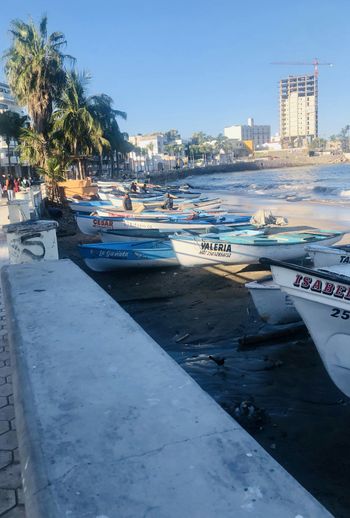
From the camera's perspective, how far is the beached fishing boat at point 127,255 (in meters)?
Result: 12.4

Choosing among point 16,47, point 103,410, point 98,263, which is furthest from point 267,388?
point 16,47

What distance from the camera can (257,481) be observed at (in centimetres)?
183

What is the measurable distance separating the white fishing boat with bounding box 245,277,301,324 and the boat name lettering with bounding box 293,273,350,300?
2.24 m

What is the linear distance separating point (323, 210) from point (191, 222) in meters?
14.0

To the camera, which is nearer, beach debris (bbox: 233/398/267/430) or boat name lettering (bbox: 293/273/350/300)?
boat name lettering (bbox: 293/273/350/300)

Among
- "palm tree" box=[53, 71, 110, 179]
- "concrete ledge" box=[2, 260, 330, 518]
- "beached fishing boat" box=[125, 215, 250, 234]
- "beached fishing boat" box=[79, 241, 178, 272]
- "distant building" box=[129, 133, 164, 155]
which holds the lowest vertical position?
"beached fishing boat" box=[79, 241, 178, 272]

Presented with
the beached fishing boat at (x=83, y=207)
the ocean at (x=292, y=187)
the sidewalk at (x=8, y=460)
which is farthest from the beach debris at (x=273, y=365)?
the ocean at (x=292, y=187)

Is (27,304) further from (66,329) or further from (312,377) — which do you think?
(312,377)

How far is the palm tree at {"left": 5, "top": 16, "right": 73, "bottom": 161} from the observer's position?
25500mm

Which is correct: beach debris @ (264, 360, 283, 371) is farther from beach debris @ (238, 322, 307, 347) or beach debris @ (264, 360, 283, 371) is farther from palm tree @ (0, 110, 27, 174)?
palm tree @ (0, 110, 27, 174)

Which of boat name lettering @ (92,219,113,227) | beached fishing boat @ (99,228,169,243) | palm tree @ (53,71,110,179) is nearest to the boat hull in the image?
beached fishing boat @ (99,228,169,243)

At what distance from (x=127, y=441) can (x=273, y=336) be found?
6131 millimetres

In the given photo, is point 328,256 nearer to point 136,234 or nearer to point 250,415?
point 250,415

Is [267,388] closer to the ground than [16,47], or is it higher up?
closer to the ground
